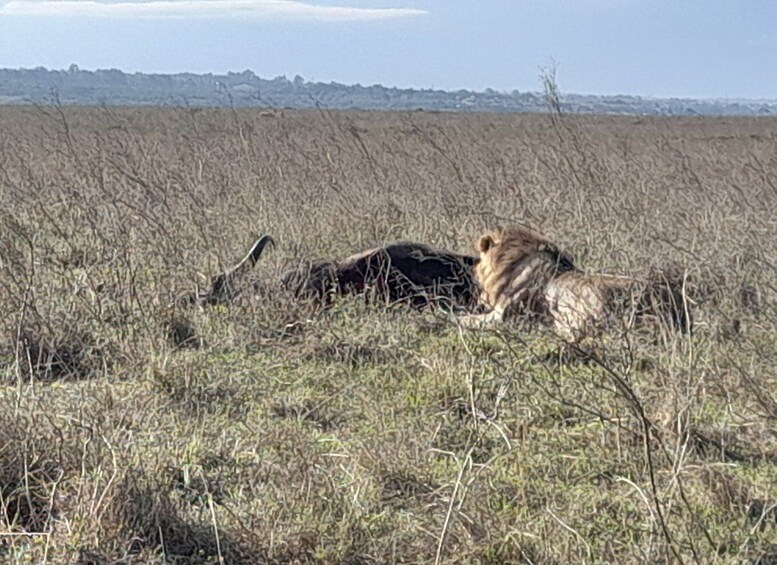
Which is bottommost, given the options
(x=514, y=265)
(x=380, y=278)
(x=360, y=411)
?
(x=360, y=411)

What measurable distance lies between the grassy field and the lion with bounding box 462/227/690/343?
21 cm

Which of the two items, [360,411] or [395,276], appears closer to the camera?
[360,411]

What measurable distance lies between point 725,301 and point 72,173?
7.75 m

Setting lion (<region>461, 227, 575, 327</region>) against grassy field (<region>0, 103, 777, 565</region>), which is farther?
lion (<region>461, 227, 575, 327</region>)

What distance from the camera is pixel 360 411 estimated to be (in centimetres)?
485

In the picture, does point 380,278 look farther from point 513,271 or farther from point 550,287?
point 550,287

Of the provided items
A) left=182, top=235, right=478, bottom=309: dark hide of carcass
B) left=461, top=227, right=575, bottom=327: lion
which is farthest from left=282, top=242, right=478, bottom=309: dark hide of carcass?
left=461, top=227, right=575, bottom=327: lion

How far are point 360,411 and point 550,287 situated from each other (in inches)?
88.3

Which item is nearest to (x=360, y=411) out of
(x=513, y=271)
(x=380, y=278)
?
(x=380, y=278)

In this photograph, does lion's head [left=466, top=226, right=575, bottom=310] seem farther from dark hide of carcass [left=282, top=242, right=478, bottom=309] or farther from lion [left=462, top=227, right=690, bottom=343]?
dark hide of carcass [left=282, top=242, right=478, bottom=309]

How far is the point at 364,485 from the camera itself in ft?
12.5

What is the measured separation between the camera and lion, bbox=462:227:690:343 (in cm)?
584

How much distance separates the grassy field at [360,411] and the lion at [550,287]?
0.68 feet

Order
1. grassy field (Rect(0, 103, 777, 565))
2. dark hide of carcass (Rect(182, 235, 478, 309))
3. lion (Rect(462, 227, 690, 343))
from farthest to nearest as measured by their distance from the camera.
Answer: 1. dark hide of carcass (Rect(182, 235, 478, 309))
2. lion (Rect(462, 227, 690, 343))
3. grassy field (Rect(0, 103, 777, 565))
